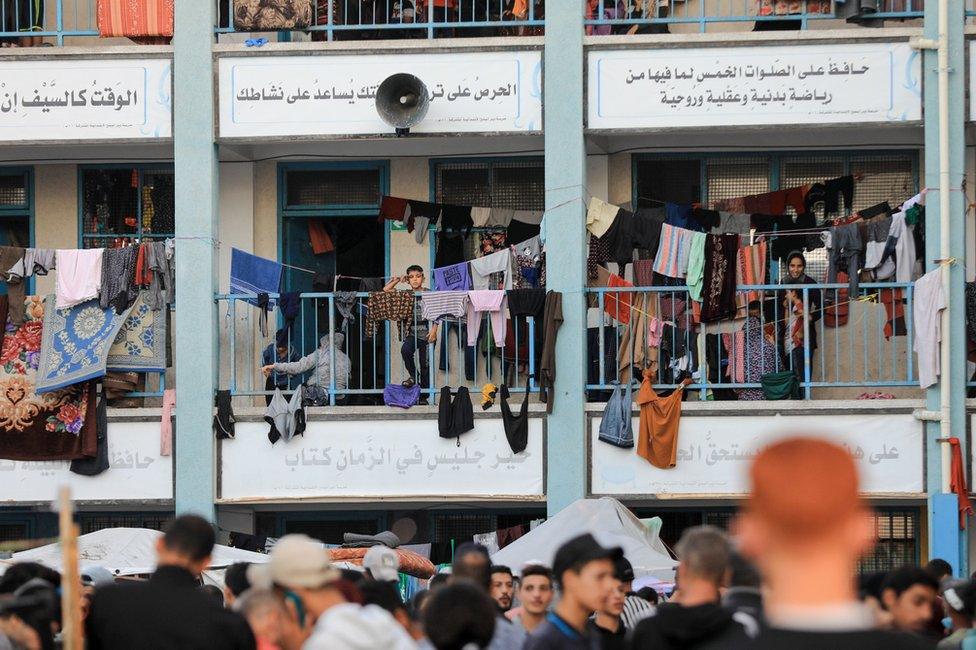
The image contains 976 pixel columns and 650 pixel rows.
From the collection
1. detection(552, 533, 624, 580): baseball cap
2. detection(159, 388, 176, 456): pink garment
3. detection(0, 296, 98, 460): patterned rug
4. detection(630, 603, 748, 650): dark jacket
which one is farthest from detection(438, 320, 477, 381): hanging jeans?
detection(630, 603, 748, 650): dark jacket

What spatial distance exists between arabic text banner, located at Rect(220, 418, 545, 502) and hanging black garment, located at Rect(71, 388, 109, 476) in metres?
1.11

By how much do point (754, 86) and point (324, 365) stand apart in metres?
4.71

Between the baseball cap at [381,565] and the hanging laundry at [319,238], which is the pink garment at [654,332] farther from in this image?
the baseball cap at [381,565]

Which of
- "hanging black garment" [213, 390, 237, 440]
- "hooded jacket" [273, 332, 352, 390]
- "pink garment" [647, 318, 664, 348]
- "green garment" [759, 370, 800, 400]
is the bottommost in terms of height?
"hanging black garment" [213, 390, 237, 440]

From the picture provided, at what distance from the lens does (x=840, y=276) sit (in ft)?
48.5

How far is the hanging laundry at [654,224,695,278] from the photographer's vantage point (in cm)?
1423

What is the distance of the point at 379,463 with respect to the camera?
1416 cm

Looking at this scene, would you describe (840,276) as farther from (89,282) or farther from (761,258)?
(89,282)

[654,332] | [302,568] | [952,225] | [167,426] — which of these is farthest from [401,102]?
[302,568]

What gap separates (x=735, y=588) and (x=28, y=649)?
9.10ft

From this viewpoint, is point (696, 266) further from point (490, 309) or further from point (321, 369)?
point (321, 369)

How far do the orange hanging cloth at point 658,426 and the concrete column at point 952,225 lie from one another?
2.22 m

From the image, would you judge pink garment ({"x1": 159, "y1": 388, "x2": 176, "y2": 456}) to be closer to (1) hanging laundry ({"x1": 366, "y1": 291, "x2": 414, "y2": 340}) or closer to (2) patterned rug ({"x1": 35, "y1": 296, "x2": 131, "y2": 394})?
(2) patterned rug ({"x1": 35, "y1": 296, "x2": 131, "y2": 394})

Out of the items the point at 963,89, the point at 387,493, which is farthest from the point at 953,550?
the point at 387,493
